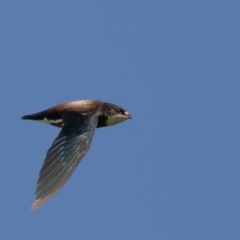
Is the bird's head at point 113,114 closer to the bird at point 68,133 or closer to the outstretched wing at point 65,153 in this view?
the bird at point 68,133

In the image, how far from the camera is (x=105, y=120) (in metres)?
19.7

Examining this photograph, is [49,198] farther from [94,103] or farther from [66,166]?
[94,103]

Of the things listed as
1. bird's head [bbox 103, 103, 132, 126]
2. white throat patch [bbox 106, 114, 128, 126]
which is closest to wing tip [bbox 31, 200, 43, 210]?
bird's head [bbox 103, 103, 132, 126]

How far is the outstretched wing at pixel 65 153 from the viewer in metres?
16.0

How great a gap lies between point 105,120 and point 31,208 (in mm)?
4423

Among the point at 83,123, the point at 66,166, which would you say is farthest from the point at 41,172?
the point at 83,123

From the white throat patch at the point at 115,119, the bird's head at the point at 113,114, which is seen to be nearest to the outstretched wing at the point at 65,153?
the bird's head at the point at 113,114

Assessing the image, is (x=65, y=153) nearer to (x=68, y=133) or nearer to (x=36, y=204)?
(x=68, y=133)

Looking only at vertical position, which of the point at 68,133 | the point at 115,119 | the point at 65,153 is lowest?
the point at 65,153

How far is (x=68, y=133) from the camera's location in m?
17.9

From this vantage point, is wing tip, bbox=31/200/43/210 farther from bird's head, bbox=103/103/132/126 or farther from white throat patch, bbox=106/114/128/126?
white throat patch, bbox=106/114/128/126

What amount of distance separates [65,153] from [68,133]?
80cm

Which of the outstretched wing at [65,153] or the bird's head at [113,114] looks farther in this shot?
the bird's head at [113,114]

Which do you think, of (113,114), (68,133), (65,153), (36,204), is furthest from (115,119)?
(36,204)
